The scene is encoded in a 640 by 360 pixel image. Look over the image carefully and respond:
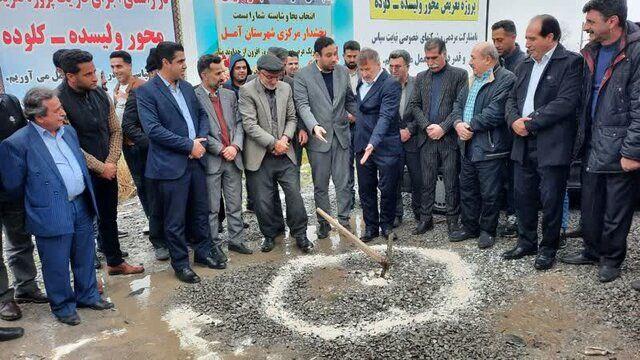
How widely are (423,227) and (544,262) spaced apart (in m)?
1.44

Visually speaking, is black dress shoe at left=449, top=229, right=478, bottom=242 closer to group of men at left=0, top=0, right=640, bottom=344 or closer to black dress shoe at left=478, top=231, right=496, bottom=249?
group of men at left=0, top=0, right=640, bottom=344

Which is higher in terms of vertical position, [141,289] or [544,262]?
[544,262]

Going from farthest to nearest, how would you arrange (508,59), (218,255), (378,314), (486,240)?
(508,59) → (486,240) → (218,255) → (378,314)

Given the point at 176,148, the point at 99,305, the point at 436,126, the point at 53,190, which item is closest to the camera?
the point at 53,190

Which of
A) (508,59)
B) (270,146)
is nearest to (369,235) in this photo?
(270,146)

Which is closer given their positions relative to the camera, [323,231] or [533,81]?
[533,81]

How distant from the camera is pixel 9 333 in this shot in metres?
3.52

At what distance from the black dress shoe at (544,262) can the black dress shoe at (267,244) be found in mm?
2593

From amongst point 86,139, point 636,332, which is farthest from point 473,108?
point 86,139

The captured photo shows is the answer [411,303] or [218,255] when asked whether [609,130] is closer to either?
[411,303]

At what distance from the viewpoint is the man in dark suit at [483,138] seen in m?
4.55

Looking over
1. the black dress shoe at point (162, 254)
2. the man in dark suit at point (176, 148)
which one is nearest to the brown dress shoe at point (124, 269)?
the black dress shoe at point (162, 254)

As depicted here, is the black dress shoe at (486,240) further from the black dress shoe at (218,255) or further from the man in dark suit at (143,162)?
the man in dark suit at (143,162)

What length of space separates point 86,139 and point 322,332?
105 inches
